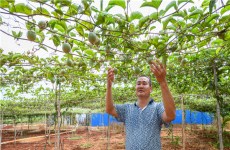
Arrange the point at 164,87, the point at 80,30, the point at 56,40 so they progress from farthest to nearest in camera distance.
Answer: the point at 56,40 < the point at 80,30 < the point at 164,87

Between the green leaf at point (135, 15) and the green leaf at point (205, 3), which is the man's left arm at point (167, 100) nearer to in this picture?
the green leaf at point (135, 15)

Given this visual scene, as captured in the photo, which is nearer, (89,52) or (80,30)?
(80,30)

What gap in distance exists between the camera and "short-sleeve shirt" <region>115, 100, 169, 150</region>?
1854mm

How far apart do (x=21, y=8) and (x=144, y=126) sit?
4.36ft

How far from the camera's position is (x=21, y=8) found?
1.81 metres

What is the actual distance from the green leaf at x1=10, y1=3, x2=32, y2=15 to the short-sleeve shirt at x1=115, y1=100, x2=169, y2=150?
3.84ft

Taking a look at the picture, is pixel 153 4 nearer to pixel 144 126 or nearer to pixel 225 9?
pixel 225 9

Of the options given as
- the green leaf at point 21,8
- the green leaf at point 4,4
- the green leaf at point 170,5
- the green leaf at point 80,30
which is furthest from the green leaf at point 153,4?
the green leaf at point 4,4

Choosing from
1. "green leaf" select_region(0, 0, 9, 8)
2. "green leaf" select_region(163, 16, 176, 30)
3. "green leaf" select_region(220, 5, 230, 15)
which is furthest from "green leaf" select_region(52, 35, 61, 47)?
"green leaf" select_region(220, 5, 230, 15)

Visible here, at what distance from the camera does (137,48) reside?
272 centimetres

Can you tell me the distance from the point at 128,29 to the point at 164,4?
16.7 inches

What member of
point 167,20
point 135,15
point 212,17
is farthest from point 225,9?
point 135,15

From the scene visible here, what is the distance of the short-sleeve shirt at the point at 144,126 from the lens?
1.85 m

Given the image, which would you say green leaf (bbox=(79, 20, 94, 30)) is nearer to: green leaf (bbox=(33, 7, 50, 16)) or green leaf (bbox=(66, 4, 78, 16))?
green leaf (bbox=(66, 4, 78, 16))
